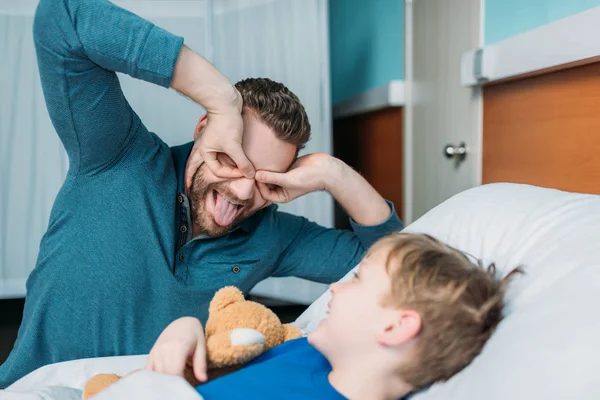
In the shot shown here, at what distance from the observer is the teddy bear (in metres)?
0.76

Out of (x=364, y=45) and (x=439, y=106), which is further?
(x=364, y=45)

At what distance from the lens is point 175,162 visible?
4.14 ft

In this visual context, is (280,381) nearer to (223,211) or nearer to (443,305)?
(443,305)

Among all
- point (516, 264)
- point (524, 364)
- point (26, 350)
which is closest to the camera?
point (524, 364)

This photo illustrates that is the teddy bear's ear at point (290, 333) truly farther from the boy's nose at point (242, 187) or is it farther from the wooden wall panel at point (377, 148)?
the wooden wall panel at point (377, 148)

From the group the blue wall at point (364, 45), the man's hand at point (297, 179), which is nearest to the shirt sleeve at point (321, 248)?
the man's hand at point (297, 179)

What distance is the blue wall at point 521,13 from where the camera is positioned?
105 centimetres

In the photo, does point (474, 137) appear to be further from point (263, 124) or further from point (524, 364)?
point (524, 364)

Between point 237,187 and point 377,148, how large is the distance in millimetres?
1363

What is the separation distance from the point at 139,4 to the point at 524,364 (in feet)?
6.37

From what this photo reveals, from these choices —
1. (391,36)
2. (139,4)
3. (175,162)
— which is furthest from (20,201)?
(391,36)

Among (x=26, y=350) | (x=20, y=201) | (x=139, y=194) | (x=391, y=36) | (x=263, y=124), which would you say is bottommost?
(x=26, y=350)

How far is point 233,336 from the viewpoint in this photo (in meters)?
0.78

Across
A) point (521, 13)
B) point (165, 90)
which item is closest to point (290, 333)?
point (521, 13)
